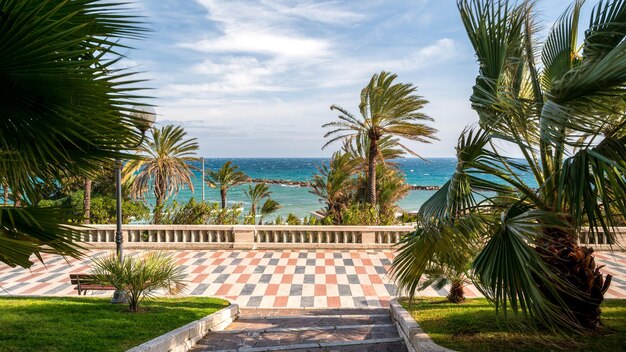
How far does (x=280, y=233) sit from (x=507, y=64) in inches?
395

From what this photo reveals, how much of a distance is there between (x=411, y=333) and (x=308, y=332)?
5.24 ft

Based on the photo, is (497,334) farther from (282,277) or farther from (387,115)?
(387,115)

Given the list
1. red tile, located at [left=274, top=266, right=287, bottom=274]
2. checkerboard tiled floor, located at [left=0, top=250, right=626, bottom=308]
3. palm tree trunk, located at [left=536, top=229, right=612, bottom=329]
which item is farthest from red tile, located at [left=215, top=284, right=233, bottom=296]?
palm tree trunk, located at [left=536, top=229, right=612, bottom=329]

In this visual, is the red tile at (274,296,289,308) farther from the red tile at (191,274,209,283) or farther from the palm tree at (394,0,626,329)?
the palm tree at (394,0,626,329)

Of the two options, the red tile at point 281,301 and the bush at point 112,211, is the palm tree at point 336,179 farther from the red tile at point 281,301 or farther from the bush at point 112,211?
the red tile at point 281,301

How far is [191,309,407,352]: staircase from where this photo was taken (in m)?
5.07

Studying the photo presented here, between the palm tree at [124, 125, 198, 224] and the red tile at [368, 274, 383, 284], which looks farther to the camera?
the palm tree at [124, 125, 198, 224]

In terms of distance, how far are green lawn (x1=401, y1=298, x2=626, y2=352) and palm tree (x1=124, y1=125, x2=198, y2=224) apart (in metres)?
14.7

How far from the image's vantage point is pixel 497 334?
4.52 m

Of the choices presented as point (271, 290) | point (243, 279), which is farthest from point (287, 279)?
point (243, 279)

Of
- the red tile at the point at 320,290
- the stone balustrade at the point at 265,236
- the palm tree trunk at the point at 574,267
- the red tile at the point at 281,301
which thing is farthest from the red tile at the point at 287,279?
the palm tree trunk at the point at 574,267

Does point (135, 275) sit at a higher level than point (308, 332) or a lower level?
higher

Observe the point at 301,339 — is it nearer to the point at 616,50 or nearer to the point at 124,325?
the point at 124,325

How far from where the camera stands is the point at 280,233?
44.4 ft
